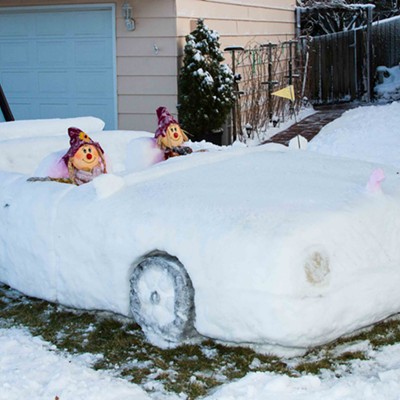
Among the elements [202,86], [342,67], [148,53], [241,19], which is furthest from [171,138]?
[342,67]

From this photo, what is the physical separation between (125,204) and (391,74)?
1657 centimetres

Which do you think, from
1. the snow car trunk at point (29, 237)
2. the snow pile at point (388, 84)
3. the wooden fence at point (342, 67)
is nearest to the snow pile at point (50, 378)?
the snow car trunk at point (29, 237)

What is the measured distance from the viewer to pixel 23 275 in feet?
16.9

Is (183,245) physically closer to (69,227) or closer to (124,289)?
(124,289)

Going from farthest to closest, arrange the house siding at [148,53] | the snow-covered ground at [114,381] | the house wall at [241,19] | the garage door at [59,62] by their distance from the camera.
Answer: the garage door at [59,62] < the house wall at [241,19] < the house siding at [148,53] < the snow-covered ground at [114,381]

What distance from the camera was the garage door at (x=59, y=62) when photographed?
11344 millimetres

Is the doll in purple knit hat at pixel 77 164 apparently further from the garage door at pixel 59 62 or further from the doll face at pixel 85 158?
the garage door at pixel 59 62

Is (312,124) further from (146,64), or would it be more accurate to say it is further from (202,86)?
(146,64)

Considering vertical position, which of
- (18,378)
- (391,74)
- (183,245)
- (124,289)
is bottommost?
(18,378)

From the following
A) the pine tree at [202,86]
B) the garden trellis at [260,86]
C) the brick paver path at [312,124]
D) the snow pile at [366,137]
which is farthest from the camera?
the brick paver path at [312,124]

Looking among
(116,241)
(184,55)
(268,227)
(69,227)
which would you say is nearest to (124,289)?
(116,241)

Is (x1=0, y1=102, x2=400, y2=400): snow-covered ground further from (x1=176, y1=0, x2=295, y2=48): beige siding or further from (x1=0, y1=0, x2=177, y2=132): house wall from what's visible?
(x1=176, y1=0, x2=295, y2=48): beige siding

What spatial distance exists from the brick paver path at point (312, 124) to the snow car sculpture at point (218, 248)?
7.12m

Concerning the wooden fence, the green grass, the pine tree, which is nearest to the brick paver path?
the wooden fence
